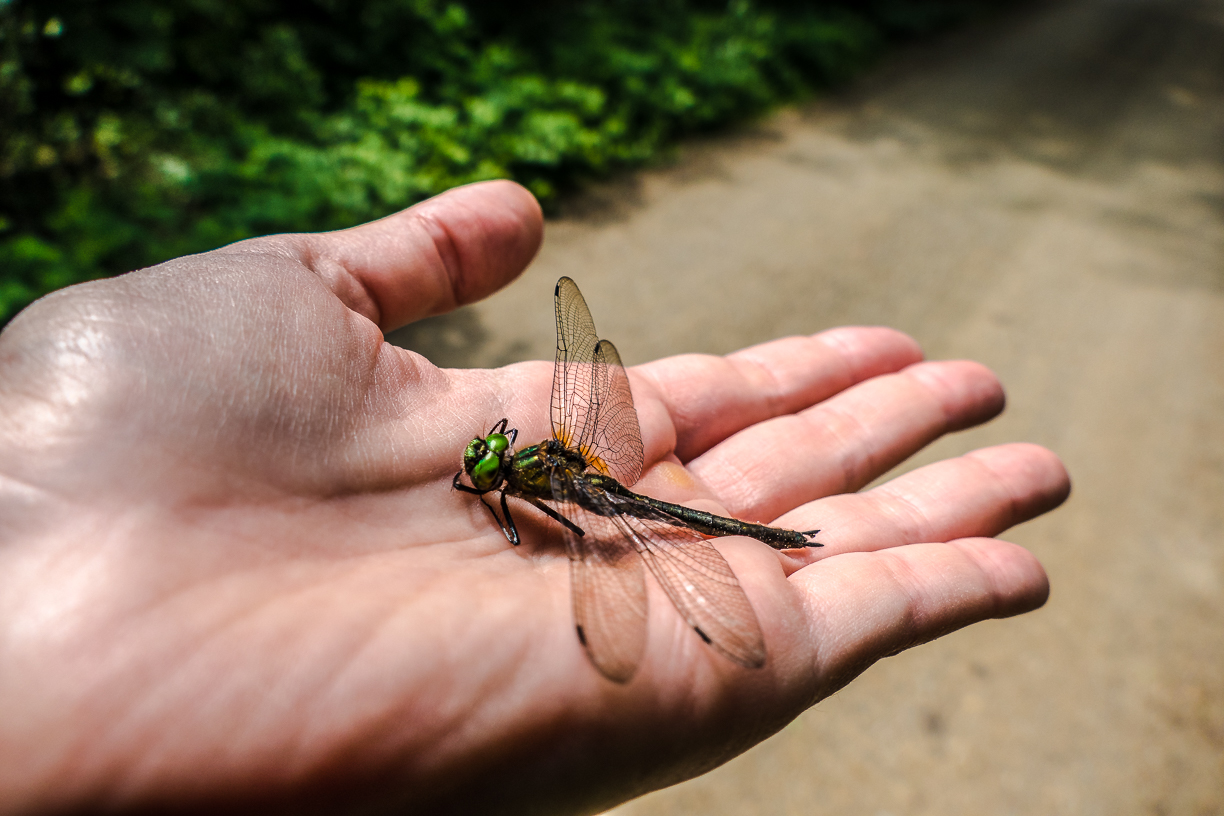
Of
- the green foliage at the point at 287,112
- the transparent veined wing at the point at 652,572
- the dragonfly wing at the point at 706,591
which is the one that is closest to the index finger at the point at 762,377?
the transparent veined wing at the point at 652,572

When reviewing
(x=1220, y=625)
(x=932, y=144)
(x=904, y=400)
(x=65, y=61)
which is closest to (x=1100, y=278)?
(x=932, y=144)

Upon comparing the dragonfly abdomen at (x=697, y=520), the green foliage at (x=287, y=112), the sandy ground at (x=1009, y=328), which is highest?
the green foliage at (x=287, y=112)

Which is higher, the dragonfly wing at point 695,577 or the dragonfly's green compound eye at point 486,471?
the dragonfly's green compound eye at point 486,471

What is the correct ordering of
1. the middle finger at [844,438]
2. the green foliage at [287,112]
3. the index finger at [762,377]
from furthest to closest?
the green foliage at [287,112] → the index finger at [762,377] → the middle finger at [844,438]

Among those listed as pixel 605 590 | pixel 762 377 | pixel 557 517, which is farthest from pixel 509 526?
pixel 762 377

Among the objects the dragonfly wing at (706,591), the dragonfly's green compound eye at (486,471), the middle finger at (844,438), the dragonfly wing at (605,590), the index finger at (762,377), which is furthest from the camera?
the index finger at (762,377)

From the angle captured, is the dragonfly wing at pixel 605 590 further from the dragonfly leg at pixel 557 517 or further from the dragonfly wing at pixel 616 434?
the dragonfly wing at pixel 616 434

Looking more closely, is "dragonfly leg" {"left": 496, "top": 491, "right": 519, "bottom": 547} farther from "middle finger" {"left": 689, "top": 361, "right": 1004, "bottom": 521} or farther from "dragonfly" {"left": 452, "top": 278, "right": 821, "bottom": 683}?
"middle finger" {"left": 689, "top": 361, "right": 1004, "bottom": 521}

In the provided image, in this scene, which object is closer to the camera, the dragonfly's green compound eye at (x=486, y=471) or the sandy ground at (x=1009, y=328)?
the dragonfly's green compound eye at (x=486, y=471)

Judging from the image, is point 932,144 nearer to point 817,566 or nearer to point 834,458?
point 834,458
